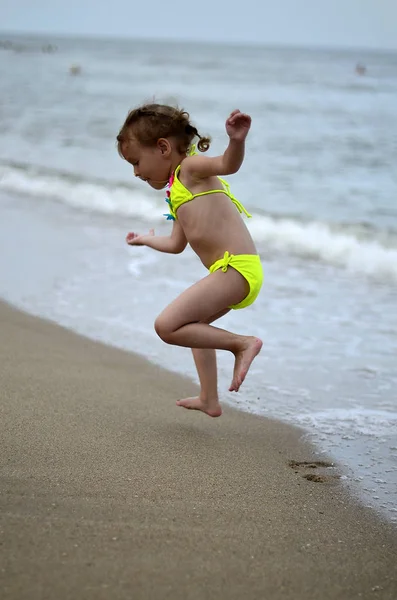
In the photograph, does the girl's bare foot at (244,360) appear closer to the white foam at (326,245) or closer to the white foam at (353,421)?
the white foam at (353,421)

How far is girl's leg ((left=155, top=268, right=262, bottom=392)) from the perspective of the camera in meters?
3.45

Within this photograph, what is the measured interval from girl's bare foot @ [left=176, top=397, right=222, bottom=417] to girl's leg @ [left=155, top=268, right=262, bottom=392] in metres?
0.37

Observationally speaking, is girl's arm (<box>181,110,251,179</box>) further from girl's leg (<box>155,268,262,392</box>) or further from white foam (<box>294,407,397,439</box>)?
white foam (<box>294,407,397,439</box>)

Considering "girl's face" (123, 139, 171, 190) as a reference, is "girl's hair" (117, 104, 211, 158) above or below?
above

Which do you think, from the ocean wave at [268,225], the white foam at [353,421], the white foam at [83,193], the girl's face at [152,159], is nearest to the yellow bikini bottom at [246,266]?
the girl's face at [152,159]

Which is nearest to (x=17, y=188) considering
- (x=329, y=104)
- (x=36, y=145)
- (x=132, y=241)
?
(x=36, y=145)

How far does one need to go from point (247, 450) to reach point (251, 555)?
1.15 m

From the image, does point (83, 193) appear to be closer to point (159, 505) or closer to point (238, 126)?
point (238, 126)

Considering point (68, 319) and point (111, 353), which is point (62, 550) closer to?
point (111, 353)

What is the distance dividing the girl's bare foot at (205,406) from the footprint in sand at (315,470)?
0.45 meters

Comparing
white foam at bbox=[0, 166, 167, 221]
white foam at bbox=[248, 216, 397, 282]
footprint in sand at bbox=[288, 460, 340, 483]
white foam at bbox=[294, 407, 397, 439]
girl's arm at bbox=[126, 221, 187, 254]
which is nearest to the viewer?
footprint in sand at bbox=[288, 460, 340, 483]

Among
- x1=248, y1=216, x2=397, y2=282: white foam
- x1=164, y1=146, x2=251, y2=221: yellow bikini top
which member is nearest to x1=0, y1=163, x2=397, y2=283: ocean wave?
x1=248, y1=216, x2=397, y2=282: white foam

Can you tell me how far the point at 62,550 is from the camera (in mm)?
2260

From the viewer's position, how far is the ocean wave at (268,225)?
805cm
